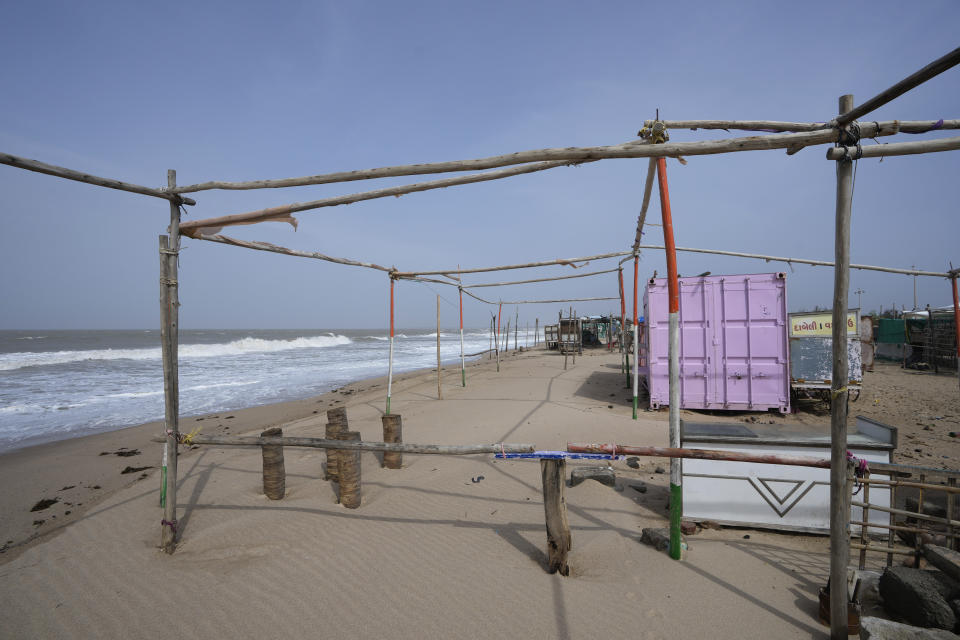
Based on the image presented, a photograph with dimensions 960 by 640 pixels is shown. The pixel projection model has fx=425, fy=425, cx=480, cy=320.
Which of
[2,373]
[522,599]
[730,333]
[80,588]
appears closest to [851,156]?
[522,599]

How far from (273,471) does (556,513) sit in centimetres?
332

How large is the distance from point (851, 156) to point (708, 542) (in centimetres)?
330


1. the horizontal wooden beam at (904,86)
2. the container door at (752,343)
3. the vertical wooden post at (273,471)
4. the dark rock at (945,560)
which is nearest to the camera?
the horizontal wooden beam at (904,86)

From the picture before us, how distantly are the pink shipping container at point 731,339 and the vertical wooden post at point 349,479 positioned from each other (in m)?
6.46

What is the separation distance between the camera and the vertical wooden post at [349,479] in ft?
15.1

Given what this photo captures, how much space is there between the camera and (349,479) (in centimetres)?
465

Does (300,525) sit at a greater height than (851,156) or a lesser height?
lesser

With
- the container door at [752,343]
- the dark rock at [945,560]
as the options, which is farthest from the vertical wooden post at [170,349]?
the container door at [752,343]

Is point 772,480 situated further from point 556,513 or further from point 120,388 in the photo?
point 120,388

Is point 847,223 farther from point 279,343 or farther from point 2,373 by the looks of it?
point 279,343

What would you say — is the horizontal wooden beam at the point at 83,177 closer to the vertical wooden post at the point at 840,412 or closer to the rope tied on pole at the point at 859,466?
the vertical wooden post at the point at 840,412

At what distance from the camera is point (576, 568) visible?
3541 mm

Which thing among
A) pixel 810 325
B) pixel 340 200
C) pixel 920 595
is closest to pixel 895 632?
pixel 920 595

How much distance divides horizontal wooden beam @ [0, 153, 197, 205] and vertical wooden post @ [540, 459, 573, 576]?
4052 mm
